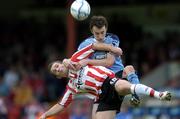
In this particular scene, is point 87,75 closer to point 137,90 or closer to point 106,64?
point 106,64

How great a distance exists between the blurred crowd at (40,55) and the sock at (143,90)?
21.0 feet

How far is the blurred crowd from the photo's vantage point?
63.7 ft

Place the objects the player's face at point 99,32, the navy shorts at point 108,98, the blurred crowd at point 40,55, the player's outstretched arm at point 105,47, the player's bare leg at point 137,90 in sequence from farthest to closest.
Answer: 1. the blurred crowd at point 40,55
2. the navy shorts at point 108,98
3. the player's outstretched arm at point 105,47
4. the player's face at point 99,32
5. the player's bare leg at point 137,90

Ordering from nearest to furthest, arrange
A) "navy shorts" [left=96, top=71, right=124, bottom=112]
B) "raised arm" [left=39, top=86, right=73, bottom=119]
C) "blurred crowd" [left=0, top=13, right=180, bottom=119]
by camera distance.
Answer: "navy shorts" [left=96, top=71, right=124, bottom=112] → "raised arm" [left=39, top=86, right=73, bottom=119] → "blurred crowd" [left=0, top=13, right=180, bottom=119]

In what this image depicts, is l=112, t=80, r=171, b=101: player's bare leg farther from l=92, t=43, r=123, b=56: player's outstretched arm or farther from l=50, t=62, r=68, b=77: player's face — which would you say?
l=50, t=62, r=68, b=77: player's face

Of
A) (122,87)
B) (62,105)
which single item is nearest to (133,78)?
(122,87)

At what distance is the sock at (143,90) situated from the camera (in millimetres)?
10914

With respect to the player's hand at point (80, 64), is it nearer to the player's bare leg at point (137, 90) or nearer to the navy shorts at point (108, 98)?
the navy shorts at point (108, 98)

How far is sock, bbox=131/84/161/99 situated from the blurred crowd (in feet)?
21.0

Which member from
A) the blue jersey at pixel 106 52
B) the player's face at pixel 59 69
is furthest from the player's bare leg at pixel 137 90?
the player's face at pixel 59 69

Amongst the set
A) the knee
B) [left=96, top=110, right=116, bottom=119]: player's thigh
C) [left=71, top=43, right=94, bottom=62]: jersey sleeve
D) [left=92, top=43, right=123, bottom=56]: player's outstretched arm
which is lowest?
[left=96, top=110, right=116, bottom=119]: player's thigh

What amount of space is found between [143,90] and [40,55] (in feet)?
38.6

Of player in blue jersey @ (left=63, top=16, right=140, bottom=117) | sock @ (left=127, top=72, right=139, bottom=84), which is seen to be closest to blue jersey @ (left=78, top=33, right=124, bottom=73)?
player in blue jersey @ (left=63, top=16, right=140, bottom=117)

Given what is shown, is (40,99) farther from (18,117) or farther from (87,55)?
(87,55)
